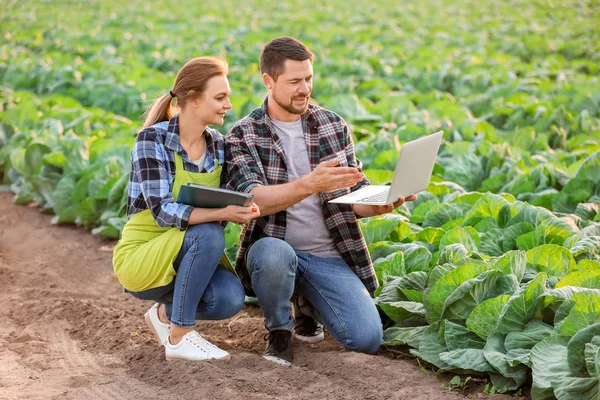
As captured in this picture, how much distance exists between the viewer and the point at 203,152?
413 cm

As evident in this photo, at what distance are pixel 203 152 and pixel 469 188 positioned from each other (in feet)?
9.15

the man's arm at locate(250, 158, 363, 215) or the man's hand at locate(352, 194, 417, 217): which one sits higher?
the man's arm at locate(250, 158, 363, 215)

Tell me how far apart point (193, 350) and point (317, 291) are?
68 centimetres

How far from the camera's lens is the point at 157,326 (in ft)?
14.0

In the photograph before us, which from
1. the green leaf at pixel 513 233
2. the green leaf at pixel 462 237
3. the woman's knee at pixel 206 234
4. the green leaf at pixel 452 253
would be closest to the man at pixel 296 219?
the woman's knee at pixel 206 234

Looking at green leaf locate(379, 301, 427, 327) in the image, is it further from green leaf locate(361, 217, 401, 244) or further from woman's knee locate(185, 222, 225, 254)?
woman's knee locate(185, 222, 225, 254)

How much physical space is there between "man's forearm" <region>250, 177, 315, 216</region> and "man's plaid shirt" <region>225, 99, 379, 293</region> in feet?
0.48

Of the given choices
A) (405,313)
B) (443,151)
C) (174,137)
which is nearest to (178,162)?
(174,137)

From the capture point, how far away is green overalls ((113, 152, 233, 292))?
153 inches

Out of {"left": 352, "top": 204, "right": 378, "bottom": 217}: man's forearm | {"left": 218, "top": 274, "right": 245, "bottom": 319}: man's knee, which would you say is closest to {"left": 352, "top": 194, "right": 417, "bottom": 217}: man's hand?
{"left": 352, "top": 204, "right": 378, "bottom": 217}: man's forearm

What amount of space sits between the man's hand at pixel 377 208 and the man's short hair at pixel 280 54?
0.77m

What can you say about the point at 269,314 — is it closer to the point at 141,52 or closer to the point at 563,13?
the point at 141,52

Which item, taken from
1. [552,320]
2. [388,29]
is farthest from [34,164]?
[388,29]

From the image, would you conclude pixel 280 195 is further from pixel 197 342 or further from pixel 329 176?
pixel 197 342
